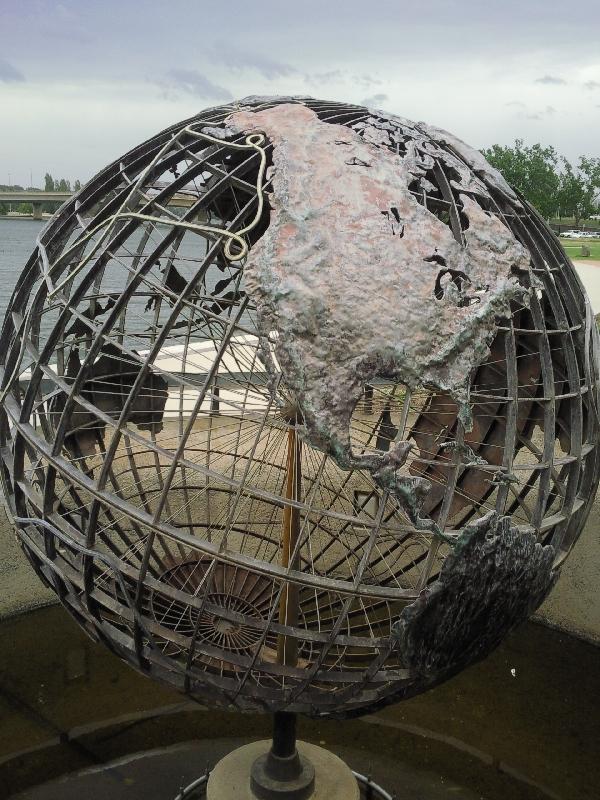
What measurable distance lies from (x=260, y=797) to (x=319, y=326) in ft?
9.02

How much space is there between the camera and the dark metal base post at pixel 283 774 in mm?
4074

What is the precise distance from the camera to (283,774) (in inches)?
162

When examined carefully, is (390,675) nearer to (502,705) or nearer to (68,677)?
(502,705)

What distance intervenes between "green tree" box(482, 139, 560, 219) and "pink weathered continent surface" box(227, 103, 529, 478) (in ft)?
99.1

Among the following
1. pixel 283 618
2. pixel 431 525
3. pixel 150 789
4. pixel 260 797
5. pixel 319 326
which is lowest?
pixel 150 789

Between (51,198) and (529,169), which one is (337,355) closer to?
(51,198)

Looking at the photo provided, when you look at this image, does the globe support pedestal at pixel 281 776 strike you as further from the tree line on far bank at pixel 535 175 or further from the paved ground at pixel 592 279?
the tree line on far bank at pixel 535 175

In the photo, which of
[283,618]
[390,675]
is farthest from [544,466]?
[283,618]

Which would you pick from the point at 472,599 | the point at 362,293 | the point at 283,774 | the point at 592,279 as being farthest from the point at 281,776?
the point at 592,279

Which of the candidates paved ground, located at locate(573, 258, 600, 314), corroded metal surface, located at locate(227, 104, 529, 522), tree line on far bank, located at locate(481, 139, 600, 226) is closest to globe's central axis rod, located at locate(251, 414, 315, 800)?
corroded metal surface, located at locate(227, 104, 529, 522)

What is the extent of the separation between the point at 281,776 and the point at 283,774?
19 mm

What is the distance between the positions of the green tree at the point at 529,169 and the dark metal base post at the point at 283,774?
29965 mm

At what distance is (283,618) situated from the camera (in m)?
3.97

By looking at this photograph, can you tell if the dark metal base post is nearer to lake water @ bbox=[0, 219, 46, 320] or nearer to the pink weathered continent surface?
the pink weathered continent surface
